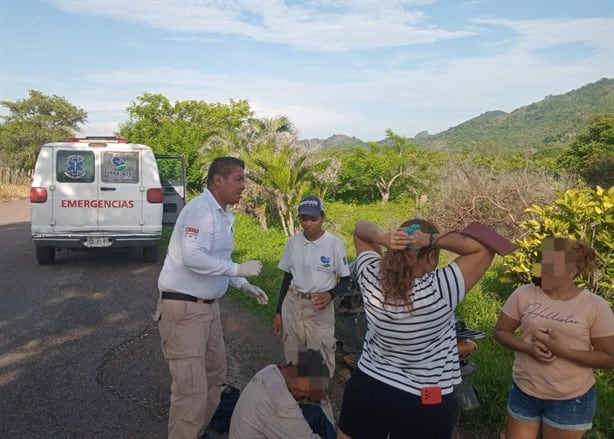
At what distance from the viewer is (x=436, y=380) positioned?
226cm

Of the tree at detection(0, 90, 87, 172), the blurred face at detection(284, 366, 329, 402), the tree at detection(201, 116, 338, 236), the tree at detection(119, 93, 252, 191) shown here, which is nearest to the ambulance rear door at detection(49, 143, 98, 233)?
the tree at detection(201, 116, 338, 236)

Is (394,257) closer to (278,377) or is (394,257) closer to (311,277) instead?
(278,377)

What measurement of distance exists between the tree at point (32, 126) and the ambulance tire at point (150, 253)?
1262 inches

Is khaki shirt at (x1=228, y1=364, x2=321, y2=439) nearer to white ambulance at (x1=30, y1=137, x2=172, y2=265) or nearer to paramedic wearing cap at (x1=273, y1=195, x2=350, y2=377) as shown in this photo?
paramedic wearing cap at (x1=273, y1=195, x2=350, y2=377)

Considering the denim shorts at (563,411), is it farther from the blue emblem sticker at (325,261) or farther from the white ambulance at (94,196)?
the white ambulance at (94,196)

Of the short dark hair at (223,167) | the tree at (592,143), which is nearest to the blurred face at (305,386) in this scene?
the short dark hair at (223,167)

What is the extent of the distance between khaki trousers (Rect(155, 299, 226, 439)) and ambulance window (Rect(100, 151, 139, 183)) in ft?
19.9

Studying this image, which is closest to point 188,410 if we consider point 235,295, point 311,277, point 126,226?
point 311,277

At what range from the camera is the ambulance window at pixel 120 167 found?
8.98 meters

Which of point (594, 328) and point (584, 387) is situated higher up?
point (594, 328)

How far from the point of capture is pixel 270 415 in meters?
2.49

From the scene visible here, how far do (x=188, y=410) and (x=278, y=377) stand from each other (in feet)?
3.57

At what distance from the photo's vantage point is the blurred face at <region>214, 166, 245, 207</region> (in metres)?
3.61

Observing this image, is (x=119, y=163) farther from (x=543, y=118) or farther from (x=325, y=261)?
(x=543, y=118)
